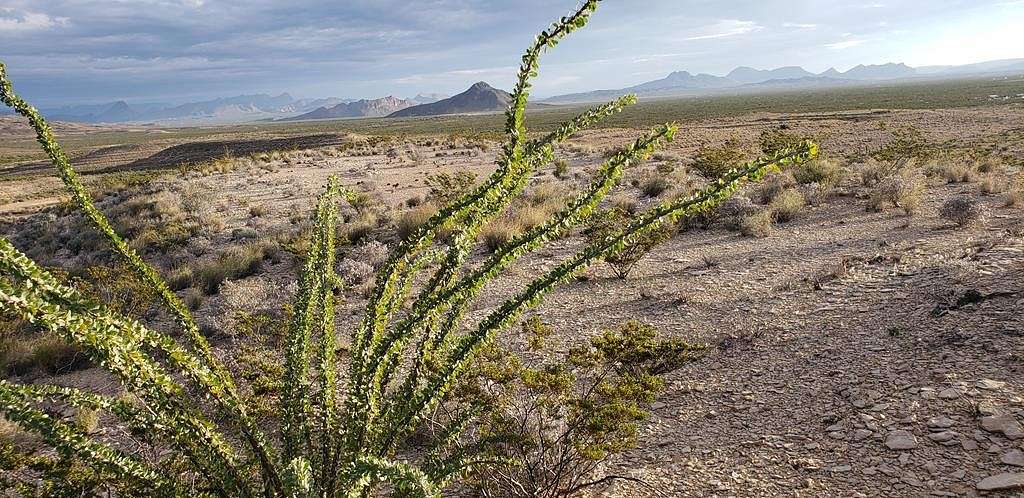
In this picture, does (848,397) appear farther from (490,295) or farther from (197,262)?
(197,262)

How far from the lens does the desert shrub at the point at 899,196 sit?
35.1 ft

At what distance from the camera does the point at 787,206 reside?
11.4 meters

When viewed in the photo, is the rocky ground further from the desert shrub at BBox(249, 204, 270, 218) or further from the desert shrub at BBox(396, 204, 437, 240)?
the desert shrub at BBox(249, 204, 270, 218)

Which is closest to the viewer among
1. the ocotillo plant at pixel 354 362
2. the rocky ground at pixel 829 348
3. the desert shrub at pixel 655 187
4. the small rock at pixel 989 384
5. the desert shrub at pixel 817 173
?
the ocotillo plant at pixel 354 362

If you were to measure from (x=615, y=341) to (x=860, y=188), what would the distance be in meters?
12.1

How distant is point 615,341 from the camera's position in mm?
4605

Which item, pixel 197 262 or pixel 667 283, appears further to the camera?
pixel 197 262

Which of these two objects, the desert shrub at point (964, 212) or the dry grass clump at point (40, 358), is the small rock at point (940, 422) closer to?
the desert shrub at point (964, 212)


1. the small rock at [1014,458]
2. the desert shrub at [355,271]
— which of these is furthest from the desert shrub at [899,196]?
the desert shrub at [355,271]

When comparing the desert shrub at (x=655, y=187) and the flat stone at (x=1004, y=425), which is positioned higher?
the desert shrub at (x=655, y=187)

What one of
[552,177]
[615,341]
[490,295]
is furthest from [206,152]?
[615,341]

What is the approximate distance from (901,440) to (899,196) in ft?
30.7

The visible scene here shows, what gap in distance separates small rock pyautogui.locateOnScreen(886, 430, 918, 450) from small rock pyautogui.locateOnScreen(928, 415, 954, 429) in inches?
7.1

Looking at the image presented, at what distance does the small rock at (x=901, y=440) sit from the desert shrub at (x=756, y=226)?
6.85 metres
